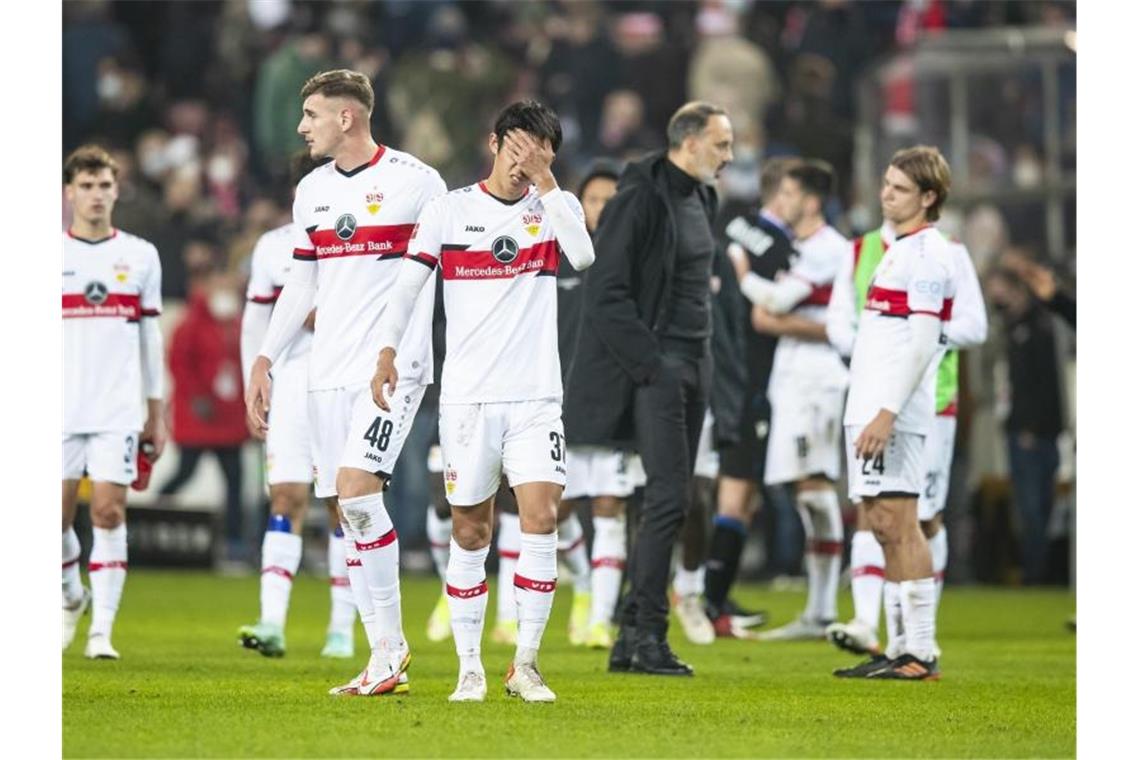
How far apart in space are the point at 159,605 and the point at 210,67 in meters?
10.7

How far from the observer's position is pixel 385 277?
8.98 metres

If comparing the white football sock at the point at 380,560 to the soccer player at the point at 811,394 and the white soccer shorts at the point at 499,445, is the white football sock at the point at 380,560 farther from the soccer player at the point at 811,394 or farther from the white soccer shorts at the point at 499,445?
the soccer player at the point at 811,394

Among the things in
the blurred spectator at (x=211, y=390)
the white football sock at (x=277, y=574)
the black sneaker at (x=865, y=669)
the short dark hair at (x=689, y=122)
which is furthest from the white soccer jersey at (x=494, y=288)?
the blurred spectator at (x=211, y=390)

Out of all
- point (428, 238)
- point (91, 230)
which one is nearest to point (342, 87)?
point (428, 238)

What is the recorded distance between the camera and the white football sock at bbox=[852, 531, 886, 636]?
11906 millimetres

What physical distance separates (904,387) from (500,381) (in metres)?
2.28

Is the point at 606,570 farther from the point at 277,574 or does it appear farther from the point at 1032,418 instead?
the point at 1032,418

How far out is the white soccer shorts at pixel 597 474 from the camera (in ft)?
41.2

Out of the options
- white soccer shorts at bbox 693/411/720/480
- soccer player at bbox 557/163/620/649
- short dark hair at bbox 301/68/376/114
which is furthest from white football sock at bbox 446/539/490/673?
white soccer shorts at bbox 693/411/720/480

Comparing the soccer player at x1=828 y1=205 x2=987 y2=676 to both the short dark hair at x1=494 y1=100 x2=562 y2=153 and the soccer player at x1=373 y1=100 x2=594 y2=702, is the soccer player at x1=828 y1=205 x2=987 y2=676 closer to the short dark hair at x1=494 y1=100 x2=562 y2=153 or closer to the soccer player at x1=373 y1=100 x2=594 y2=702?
the soccer player at x1=373 y1=100 x2=594 y2=702

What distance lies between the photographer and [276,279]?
10930 mm

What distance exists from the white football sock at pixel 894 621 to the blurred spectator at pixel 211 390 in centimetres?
953

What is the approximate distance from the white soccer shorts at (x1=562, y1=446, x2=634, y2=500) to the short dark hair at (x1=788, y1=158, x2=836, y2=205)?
2.10 meters
